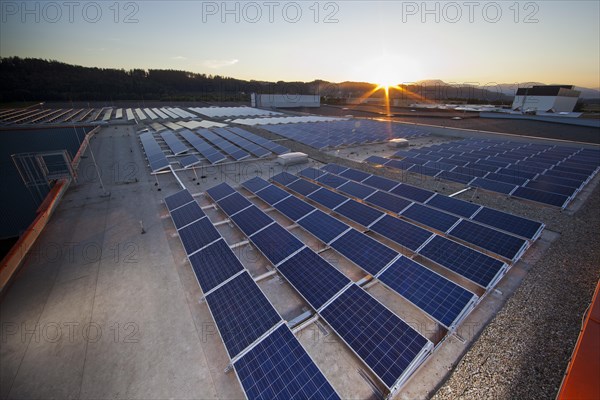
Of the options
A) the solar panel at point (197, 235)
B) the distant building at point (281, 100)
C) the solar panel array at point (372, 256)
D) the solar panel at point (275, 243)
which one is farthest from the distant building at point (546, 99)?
the solar panel at point (197, 235)

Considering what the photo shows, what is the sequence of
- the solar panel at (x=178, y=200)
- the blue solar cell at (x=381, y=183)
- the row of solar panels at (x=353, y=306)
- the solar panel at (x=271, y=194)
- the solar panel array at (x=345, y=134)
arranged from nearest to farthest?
1. the row of solar panels at (x=353, y=306)
2. the solar panel at (x=178, y=200)
3. the solar panel at (x=271, y=194)
4. the blue solar cell at (x=381, y=183)
5. the solar panel array at (x=345, y=134)

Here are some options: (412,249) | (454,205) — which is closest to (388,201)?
(454,205)

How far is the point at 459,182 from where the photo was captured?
18.8 m

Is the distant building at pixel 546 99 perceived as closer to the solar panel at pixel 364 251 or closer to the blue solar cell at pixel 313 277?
the solar panel at pixel 364 251

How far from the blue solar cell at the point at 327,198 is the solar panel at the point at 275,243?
168 inches

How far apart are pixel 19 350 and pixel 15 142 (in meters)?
29.6

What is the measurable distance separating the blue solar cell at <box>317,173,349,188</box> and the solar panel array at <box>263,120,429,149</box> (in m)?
11.3

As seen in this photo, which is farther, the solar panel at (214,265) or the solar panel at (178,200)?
the solar panel at (178,200)

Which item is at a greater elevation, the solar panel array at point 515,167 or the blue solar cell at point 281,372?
the blue solar cell at point 281,372

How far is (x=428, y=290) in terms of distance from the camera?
8352 mm

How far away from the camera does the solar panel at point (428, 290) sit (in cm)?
755

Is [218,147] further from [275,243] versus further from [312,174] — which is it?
[275,243]

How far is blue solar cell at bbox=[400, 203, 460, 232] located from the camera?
12172 millimetres

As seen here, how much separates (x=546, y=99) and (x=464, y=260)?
10225 cm
